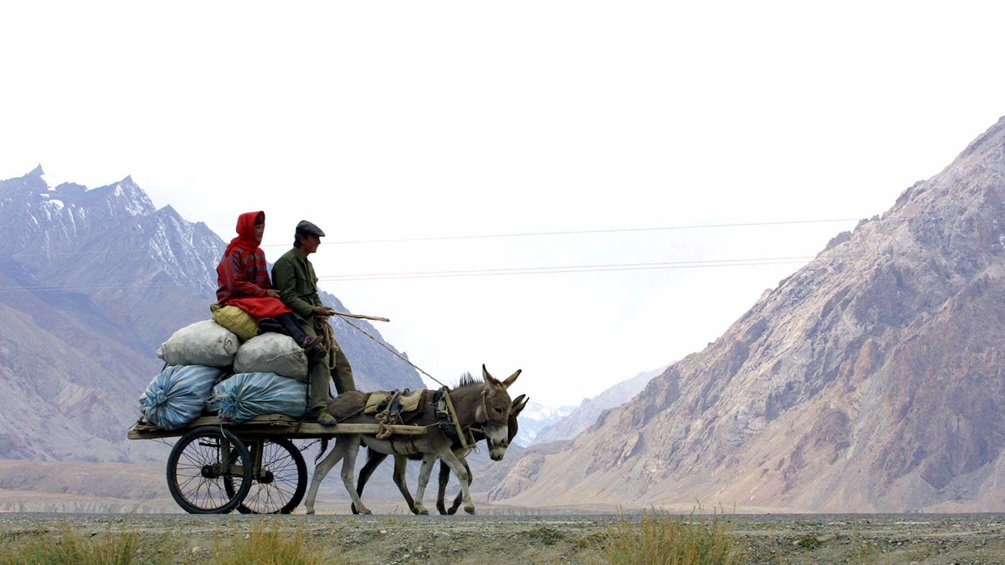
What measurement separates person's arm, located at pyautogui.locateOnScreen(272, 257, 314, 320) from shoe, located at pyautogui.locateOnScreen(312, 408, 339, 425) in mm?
1214

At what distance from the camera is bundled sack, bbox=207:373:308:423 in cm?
1395

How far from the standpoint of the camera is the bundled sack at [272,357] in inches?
557

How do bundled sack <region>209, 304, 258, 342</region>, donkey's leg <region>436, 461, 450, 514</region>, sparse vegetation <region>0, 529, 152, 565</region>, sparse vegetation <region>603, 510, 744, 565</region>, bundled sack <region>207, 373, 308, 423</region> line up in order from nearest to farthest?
sparse vegetation <region>603, 510, 744, 565</region> → sparse vegetation <region>0, 529, 152, 565</region> → bundled sack <region>207, 373, 308, 423</region> → bundled sack <region>209, 304, 258, 342</region> → donkey's leg <region>436, 461, 450, 514</region>

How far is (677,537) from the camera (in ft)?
25.7

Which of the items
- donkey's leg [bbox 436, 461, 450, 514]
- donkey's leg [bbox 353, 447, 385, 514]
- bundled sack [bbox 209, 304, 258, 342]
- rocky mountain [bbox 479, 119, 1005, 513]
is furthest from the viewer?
rocky mountain [bbox 479, 119, 1005, 513]

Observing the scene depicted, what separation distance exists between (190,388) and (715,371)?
16451 cm

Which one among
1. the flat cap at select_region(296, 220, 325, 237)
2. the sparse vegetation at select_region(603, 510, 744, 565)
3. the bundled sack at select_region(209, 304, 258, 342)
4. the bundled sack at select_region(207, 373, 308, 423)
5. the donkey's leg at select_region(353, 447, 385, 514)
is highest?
the flat cap at select_region(296, 220, 325, 237)

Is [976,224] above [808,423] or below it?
above

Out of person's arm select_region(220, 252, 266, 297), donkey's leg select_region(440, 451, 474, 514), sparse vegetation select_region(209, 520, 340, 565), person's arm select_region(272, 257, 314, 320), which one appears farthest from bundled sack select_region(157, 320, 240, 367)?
sparse vegetation select_region(209, 520, 340, 565)

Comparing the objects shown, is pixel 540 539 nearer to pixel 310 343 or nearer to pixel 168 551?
pixel 168 551

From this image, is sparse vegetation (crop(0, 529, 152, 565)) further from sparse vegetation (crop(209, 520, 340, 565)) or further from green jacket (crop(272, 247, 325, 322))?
green jacket (crop(272, 247, 325, 322))

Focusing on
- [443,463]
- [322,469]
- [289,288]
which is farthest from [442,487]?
[289,288]

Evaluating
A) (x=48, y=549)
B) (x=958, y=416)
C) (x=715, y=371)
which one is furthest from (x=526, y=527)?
(x=715, y=371)

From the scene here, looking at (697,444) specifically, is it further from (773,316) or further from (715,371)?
(773,316)
